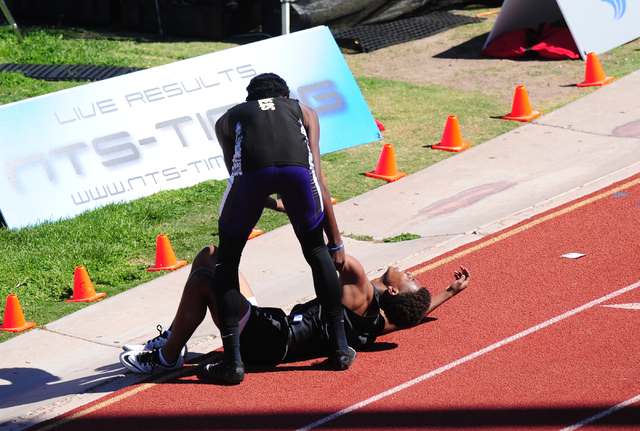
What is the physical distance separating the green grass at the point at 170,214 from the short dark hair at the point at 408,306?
2486 millimetres

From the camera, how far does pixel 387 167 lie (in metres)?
9.50

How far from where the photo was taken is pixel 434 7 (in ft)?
59.6

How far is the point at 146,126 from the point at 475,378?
5883 millimetres

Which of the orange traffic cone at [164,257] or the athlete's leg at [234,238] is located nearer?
the athlete's leg at [234,238]

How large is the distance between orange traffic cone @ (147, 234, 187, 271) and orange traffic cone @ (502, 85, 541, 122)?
5835 mm

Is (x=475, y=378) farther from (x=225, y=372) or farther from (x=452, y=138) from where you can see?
(x=452, y=138)

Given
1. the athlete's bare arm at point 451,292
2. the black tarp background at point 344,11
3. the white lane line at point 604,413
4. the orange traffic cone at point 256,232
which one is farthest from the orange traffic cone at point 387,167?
the black tarp background at point 344,11

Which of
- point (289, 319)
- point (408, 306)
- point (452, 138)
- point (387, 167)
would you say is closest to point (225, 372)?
A: point (289, 319)

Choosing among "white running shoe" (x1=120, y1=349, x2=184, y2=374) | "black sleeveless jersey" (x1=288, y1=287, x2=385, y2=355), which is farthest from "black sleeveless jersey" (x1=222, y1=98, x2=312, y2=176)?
"white running shoe" (x1=120, y1=349, x2=184, y2=374)

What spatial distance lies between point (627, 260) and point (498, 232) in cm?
134

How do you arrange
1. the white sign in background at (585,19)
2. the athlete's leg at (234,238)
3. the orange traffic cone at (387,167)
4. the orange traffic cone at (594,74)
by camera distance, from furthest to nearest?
the white sign in background at (585,19) → the orange traffic cone at (594,74) → the orange traffic cone at (387,167) → the athlete's leg at (234,238)

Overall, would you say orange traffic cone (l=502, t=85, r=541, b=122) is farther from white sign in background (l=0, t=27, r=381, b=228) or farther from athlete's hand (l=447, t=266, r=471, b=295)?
athlete's hand (l=447, t=266, r=471, b=295)

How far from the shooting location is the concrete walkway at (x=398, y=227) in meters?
5.57

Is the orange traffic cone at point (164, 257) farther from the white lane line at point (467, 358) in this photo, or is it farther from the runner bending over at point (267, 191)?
the white lane line at point (467, 358)
